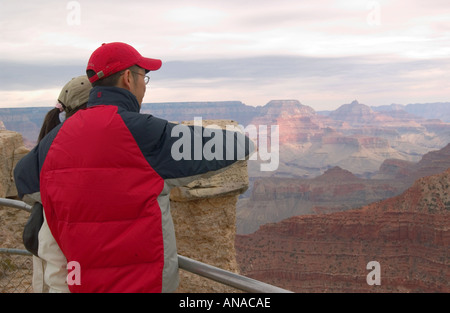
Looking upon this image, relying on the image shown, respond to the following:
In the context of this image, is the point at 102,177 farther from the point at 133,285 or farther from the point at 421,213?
the point at 421,213

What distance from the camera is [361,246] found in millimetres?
39625

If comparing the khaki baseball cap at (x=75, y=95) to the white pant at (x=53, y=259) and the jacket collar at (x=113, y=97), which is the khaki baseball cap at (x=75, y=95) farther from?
the white pant at (x=53, y=259)

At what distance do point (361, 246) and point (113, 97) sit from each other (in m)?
40.8

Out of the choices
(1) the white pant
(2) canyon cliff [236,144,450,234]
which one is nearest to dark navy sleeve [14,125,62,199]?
(1) the white pant

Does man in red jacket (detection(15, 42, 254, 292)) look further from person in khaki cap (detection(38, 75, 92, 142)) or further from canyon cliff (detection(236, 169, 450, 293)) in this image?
canyon cliff (detection(236, 169, 450, 293))

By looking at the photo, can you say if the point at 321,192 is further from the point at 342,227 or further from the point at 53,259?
the point at 53,259

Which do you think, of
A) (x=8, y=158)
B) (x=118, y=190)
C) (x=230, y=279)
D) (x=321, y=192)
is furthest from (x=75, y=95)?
(x=321, y=192)

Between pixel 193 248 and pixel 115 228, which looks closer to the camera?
pixel 115 228

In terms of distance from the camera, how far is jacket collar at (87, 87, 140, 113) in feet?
5.47

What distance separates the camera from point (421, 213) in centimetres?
3944

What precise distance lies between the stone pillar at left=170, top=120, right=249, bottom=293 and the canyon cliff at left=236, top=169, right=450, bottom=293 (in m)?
29.3

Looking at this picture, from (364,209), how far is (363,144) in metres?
88.3

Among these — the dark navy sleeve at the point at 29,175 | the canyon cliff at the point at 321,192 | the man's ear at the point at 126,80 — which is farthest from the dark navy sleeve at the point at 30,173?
the canyon cliff at the point at 321,192
